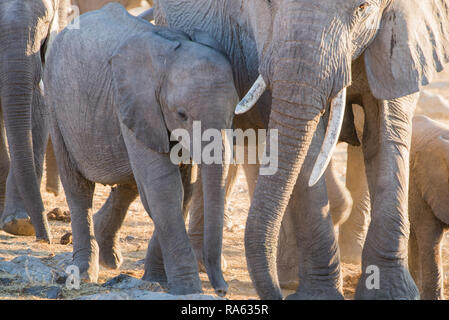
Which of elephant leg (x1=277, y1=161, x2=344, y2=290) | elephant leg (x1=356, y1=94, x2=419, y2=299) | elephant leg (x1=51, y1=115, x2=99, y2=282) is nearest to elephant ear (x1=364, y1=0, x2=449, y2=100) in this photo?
elephant leg (x1=356, y1=94, x2=419, y2=299)

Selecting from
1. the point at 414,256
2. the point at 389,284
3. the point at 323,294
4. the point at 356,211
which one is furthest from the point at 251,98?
the point at 356,211

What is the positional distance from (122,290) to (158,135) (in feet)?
2.47

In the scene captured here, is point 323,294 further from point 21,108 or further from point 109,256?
point 21,108

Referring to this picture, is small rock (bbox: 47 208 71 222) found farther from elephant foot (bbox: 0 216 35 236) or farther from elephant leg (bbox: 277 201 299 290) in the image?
elephant leg (bbox: 277 201 299 290)

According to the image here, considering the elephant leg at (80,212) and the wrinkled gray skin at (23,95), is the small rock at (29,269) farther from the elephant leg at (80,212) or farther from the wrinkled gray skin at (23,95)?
the wrinkled gray skin at (23,95)

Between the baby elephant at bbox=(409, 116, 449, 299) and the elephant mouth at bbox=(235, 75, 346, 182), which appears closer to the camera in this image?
the elephant mouth at bbox=(235, 75, 346, 182)

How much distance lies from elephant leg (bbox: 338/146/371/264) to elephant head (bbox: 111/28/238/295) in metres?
2.01

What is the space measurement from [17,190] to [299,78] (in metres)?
2.89

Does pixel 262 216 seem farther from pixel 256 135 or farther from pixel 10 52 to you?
pixel 10 52

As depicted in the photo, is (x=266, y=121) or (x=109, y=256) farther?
(x=109, y=256)

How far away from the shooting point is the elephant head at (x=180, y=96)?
14.2 feet

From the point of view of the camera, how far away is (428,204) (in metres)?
5.74

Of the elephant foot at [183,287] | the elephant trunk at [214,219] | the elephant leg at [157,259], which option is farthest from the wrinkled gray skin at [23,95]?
the elephant trunk at [214,219]

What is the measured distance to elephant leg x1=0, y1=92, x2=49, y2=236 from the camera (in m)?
6.33
